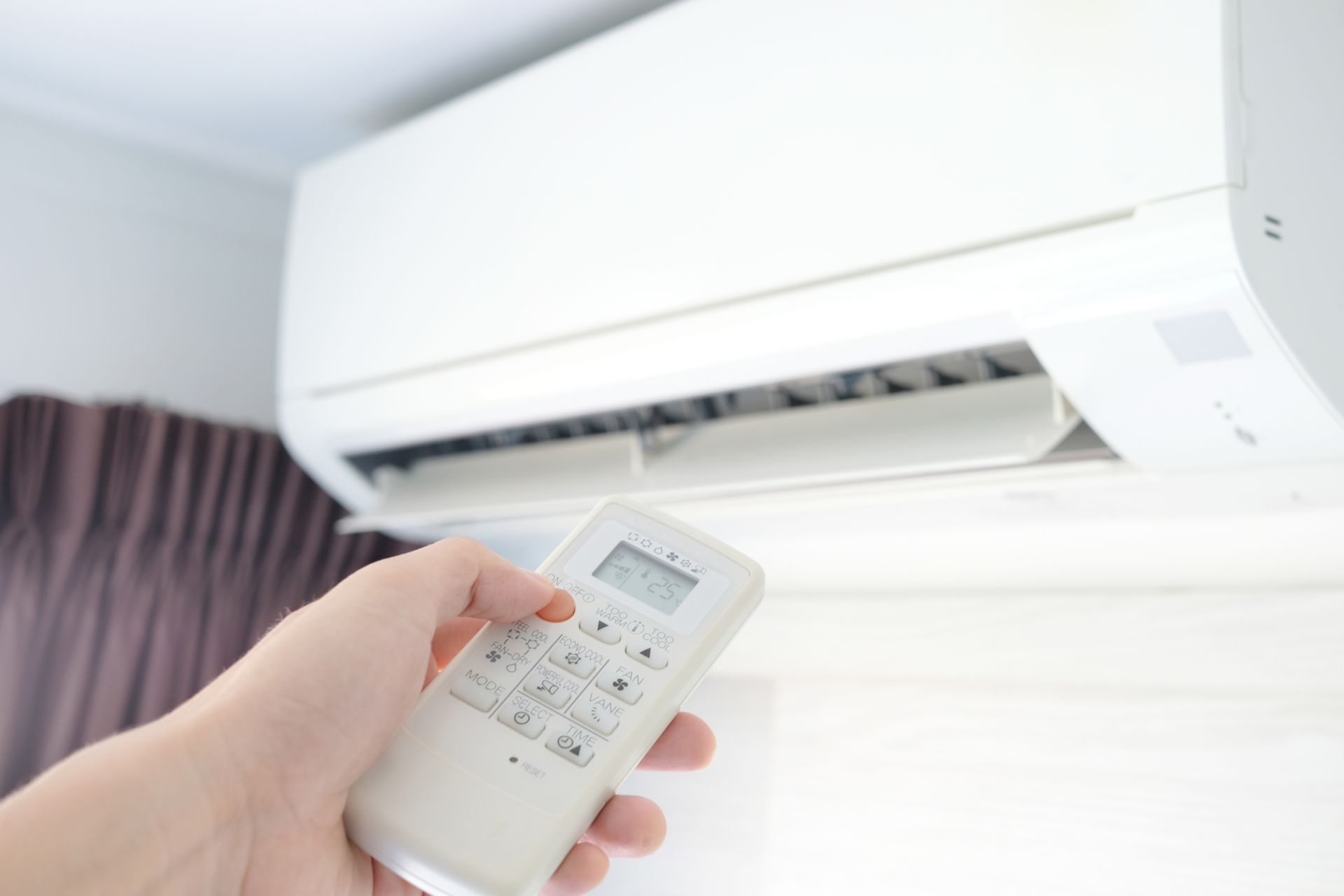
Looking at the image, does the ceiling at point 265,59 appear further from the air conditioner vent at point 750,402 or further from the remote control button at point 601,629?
the remote control button at point 601,629

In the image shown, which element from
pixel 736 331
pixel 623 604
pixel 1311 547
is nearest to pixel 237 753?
pixel 623 604

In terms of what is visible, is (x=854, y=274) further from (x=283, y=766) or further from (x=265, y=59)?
(x=265, y=59)

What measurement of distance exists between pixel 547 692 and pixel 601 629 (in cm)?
4

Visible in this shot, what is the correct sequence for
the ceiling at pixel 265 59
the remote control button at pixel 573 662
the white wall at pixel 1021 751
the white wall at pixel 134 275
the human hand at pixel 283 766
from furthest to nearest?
the white wall at pixel 134 275, the ceiling at pixel 265 59, the white wall at pixel 1021 751, the remote control button at pixel 573 662, the human hand at pixel 283 766

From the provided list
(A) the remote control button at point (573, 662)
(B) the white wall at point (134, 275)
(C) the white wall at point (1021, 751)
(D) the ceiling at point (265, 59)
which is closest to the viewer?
(A) the remote control button at point (573, 662)

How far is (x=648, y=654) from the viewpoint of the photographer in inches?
19.9

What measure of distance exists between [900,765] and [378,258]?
24.1 inches

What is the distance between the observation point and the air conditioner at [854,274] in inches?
20.8

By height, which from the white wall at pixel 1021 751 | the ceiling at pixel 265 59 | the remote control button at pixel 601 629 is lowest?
the white wall at pixel 1021 751

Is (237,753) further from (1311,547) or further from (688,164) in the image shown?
(1311,547)

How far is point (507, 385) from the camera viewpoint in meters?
0.83

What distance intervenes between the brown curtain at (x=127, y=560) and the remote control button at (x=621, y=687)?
712 mm

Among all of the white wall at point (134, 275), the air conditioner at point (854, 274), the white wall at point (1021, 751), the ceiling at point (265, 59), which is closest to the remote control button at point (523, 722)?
the air conditioner at point (854, 274)

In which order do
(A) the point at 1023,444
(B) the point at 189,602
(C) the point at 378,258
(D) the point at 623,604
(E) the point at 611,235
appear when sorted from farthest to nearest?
(B) the point at 189,602, (C) the point at 378,258, (E) the point at 611,235, (A) the point at 1023,444, (D) the point at 623,604
